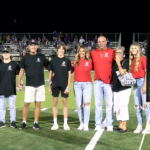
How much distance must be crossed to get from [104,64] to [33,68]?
1.52 m

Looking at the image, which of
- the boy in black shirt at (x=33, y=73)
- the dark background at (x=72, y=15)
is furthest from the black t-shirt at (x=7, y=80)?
the dark background at (x=72, y=15)

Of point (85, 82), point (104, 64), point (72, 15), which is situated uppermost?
point (72, 15)

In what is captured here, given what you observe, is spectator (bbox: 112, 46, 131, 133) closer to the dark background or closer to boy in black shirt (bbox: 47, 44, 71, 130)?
boy in black shirt (bbox: 47, 44, 71, 130)

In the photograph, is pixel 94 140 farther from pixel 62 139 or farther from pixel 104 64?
pixel 104 64

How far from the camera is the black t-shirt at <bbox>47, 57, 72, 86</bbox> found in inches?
296

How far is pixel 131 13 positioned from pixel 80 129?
137ft

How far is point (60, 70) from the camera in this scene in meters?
7.52

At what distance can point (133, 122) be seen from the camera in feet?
27.6

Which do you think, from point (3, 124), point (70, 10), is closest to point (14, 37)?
point (70, 10)

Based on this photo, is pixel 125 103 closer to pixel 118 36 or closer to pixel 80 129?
pixel 80 129

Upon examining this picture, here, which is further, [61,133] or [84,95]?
[84,95]

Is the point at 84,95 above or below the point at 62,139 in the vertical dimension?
above

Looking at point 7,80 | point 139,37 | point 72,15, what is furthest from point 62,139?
point 72,15

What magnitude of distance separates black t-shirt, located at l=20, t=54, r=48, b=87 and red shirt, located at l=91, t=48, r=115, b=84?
1.21m
